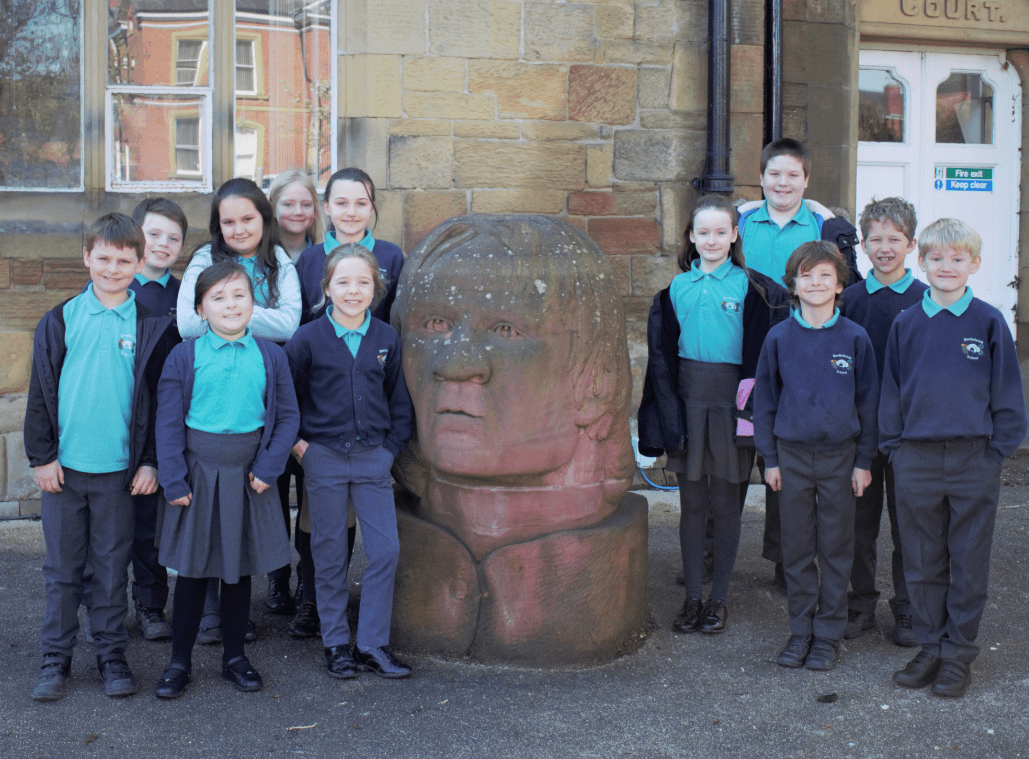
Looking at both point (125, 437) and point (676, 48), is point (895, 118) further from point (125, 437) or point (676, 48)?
point (125, 437)

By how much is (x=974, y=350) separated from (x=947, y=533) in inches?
23.0

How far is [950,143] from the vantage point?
7008 millimetres

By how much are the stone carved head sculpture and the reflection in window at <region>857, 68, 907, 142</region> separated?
13.0 ft

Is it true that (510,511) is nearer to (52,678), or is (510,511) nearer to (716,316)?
(716,316)

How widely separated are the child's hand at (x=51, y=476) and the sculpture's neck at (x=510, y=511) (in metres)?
1.18

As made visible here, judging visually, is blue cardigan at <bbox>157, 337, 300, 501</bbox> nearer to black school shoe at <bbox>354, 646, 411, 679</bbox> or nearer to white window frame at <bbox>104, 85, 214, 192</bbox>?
black school shoe at <bbox>354, 646, 411, 679</bbox>

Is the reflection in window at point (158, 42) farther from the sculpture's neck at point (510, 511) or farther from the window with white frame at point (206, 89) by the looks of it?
the sculpture's neck at point (510, 511)

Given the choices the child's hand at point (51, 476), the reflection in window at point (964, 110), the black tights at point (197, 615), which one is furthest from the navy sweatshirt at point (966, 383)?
the reflection in window at point (964, 110)

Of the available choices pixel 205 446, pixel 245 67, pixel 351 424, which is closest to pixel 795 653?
pixel 351 424

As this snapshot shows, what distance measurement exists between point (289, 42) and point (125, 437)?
3.11 meters

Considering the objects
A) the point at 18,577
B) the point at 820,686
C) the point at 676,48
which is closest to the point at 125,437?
the point at 18,577

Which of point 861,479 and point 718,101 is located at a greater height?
point 718,101

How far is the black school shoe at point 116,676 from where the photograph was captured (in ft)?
10.7

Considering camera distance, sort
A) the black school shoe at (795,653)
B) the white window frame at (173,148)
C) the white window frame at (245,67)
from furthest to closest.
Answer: the white window frame at (245,67) → the white window frame at (173,148) → the black school shoe at (795,653)
